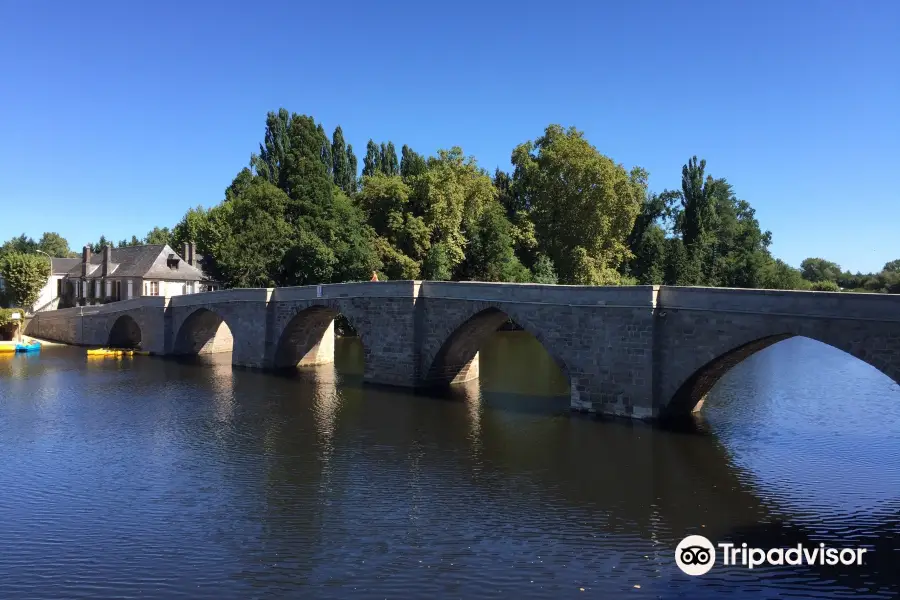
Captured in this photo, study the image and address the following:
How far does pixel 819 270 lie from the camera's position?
105188 mm

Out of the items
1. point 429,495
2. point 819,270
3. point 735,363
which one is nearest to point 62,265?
point 429,495

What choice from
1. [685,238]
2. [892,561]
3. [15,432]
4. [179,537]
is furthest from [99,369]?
[685,238]

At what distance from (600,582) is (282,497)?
7.44 m

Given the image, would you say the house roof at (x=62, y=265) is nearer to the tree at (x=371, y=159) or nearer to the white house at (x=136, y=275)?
the white house at (x=136, y=275)

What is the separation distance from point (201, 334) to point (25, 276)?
69.6 ft

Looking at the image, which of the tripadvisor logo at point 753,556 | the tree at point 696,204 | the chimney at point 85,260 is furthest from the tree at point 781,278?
the chimney at point 85,260

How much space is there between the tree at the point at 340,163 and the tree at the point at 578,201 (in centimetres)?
1791

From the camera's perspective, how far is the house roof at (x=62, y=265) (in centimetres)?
Answer: 6259

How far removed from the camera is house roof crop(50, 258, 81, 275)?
62588 millimetres

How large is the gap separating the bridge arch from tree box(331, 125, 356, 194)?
4854cm

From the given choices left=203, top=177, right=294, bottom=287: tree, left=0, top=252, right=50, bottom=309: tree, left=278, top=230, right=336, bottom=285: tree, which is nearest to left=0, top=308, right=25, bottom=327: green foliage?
left=0, top=252, right=50, bottom=309: tree

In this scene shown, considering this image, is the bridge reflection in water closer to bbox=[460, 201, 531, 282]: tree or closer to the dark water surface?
the dark water surface

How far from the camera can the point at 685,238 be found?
65438 millimetres

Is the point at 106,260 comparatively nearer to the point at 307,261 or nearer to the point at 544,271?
the point at 307,261
